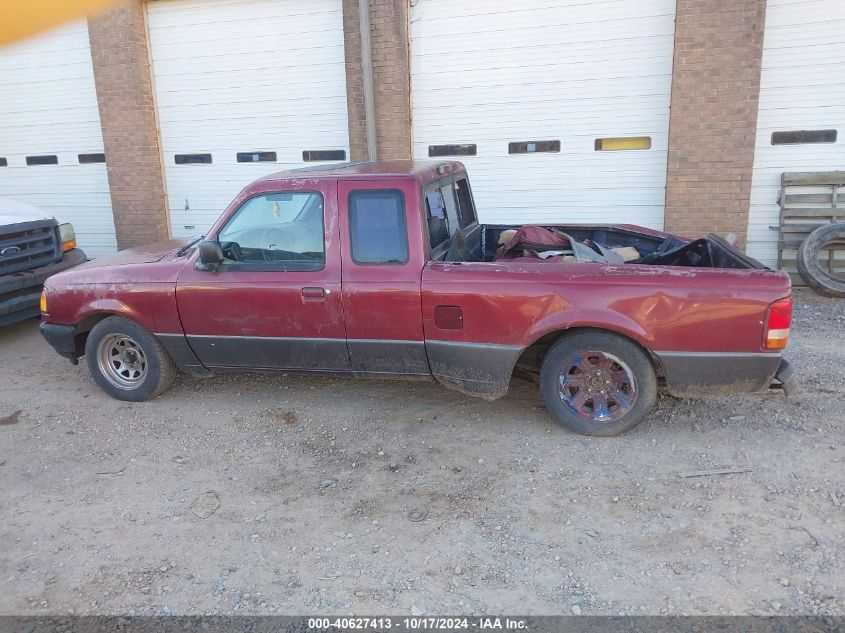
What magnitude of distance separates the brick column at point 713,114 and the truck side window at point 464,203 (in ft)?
11.1

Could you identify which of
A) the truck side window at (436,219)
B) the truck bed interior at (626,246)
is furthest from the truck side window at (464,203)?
the truck side window at (436,219)

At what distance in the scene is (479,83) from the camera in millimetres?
8359

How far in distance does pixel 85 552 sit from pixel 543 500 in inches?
94.0

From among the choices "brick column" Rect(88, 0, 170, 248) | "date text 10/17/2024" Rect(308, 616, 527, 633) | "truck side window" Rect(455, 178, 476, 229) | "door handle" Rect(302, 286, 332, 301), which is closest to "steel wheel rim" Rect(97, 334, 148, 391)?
"door handle" Rect(302, 286, 332, 301)

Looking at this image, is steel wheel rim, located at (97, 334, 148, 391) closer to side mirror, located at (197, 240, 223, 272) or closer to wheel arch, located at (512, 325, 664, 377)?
side mirror, located at (197, 240, 223, 272)

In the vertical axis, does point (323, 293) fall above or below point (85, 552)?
above

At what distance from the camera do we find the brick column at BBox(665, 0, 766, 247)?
7.26 m

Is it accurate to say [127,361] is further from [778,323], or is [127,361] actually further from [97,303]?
[778,323]

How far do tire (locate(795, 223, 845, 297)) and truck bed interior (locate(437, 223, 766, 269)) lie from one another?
10.5 feet

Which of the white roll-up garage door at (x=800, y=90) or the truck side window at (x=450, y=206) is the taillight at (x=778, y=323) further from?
the white roll-up garage door at (x=800, y=90)

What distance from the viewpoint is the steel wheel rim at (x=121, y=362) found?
5.13 metres

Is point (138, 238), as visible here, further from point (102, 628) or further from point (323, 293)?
point (102, 628)

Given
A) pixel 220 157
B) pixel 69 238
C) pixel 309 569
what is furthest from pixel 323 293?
pixel 220 157

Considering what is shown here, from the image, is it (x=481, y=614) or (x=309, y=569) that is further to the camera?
(x=309, y=569)
